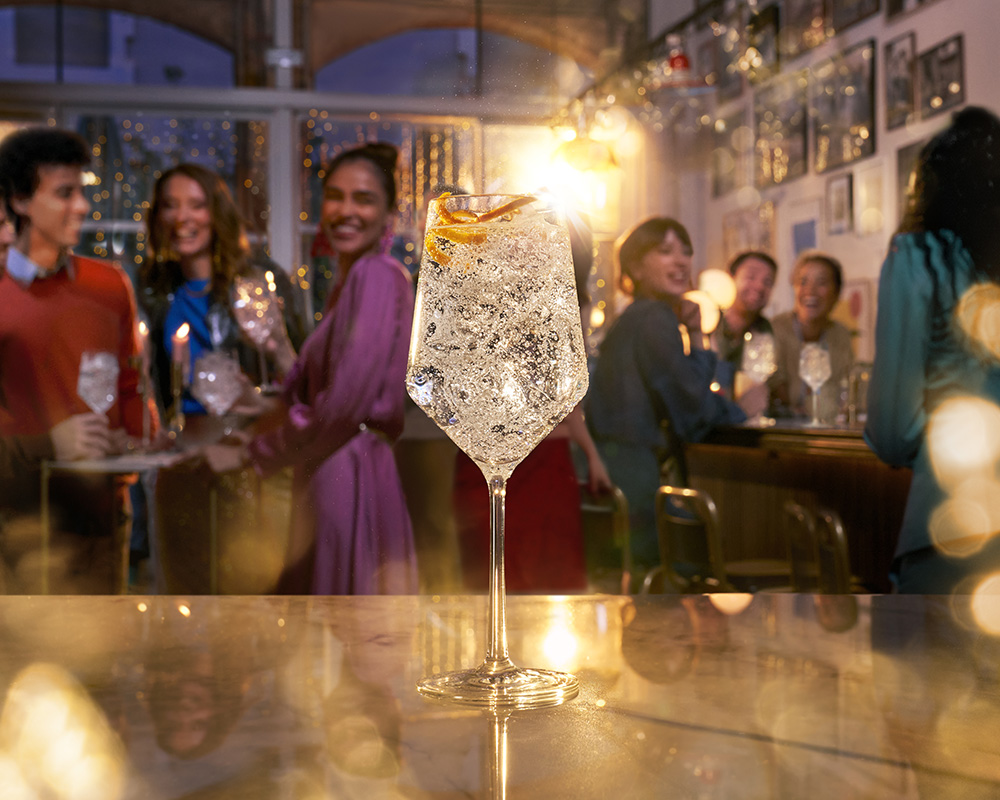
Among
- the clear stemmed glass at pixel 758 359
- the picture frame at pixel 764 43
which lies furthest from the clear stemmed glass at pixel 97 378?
the picture frame at pixel 764 43

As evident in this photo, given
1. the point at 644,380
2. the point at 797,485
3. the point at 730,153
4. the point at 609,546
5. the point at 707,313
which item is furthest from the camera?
the point at 730,153

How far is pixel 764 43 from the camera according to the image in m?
5.23

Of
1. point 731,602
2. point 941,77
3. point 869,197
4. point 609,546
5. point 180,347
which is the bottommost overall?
point 609,546

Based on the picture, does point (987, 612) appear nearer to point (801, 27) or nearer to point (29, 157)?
point (29, 157)

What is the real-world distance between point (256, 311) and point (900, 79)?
10.1 ft

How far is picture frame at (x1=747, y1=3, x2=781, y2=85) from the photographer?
203 inches

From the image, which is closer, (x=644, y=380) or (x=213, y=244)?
(x=213, y=244)

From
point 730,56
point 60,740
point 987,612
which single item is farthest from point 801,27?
point 60,740

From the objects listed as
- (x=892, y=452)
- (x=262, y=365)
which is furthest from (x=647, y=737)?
(x=262, y=365)

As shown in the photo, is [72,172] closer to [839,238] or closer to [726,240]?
[839,238]

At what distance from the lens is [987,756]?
12.0 inches

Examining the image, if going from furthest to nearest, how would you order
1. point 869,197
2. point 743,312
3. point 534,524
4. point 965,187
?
1. point 869,197
2. point 743,312
3. point 534,524
4. point 965,187

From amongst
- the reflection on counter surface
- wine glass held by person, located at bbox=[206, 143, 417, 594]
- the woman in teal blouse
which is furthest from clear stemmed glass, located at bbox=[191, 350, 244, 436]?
the reflection on counter surface

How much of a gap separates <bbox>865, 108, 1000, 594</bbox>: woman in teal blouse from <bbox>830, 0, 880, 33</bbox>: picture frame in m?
3.06
